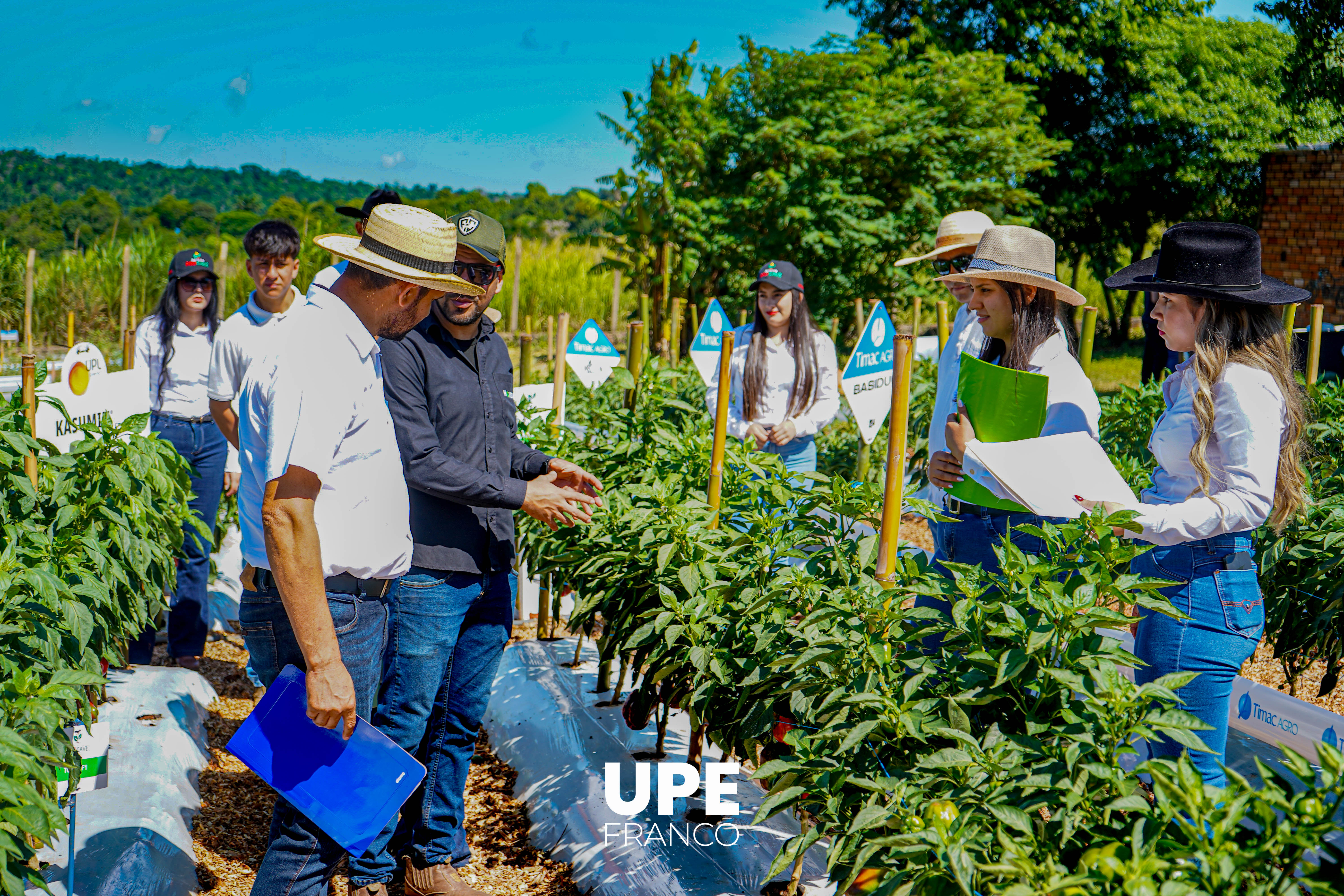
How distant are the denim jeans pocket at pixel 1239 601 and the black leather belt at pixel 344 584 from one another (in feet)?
5.52

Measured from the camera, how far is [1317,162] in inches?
456

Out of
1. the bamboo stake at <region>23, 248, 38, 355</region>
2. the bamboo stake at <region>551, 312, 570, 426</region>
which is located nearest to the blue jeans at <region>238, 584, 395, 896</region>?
the bamboo stake at <region>551, 312, 570, 426</region>

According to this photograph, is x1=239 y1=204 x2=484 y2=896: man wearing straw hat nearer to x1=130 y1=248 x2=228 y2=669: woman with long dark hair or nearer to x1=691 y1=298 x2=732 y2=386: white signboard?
x1=130 y1=248 x2=228 y2=669: woman with long dark hair

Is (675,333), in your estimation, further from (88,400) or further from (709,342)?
(88,400)

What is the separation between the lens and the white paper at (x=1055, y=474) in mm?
1803

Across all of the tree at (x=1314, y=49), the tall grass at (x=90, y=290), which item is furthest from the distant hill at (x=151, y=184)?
the tree at (x=1314, y=49)

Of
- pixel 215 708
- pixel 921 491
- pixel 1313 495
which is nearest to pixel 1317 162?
pixel 1313 495

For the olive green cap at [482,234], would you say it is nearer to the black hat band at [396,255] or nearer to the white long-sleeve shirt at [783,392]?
the black hat band at [396,255]

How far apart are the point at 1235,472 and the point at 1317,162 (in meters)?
12.1

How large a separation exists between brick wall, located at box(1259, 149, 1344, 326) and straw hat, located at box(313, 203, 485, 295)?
1199 centimetres

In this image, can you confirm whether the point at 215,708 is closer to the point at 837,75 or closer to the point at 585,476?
the point at 585,476

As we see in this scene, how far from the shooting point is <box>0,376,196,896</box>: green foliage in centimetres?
144

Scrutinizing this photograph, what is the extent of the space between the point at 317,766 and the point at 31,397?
70.1 inches

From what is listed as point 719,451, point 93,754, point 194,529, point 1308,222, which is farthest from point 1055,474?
point 1308,222
